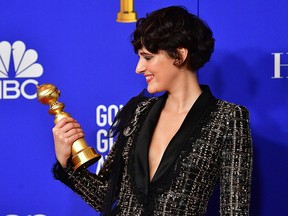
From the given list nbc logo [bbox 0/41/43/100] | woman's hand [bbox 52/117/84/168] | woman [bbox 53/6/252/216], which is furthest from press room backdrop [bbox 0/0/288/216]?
woman's hand [bbox 52/117/84/168]

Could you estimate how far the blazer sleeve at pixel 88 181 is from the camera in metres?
1.39

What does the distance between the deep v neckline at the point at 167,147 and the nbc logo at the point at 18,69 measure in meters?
0.49

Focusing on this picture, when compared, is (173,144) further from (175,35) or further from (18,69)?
(18,69)

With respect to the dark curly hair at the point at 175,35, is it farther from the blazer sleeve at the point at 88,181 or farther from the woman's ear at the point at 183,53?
the blazer sleeve at the point at 88,181

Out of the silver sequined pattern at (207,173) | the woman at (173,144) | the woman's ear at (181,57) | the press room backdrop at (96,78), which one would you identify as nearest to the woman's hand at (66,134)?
the woman at (173,144)

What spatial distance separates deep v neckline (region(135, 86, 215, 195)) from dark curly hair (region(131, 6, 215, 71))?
0.31ft

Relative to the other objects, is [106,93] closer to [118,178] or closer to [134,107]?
[134,107]

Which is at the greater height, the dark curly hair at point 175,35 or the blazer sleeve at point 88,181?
the dark curly hair at point 175,35

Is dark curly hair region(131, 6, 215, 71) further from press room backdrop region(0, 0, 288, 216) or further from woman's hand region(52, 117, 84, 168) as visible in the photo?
press room backdrop region(0, 0, 288, 216)

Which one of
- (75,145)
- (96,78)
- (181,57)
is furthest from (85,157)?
(96,78)

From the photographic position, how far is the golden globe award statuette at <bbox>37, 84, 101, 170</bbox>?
4.32ft

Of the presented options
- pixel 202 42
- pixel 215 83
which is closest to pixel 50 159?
pixel 215 83

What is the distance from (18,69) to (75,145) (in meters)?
0.52

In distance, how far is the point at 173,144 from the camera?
132 cm
